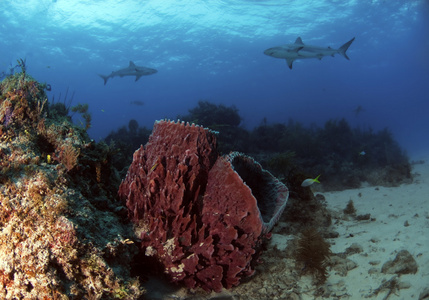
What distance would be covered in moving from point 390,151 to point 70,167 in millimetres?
18177

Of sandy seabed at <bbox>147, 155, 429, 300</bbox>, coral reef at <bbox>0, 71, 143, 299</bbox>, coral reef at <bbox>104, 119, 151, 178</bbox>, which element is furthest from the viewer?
coral reef at <bbox>104, 119, 151, 178</bbox>

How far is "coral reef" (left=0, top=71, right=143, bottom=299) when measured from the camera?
7.25 feet

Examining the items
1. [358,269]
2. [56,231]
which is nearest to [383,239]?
[358,269]

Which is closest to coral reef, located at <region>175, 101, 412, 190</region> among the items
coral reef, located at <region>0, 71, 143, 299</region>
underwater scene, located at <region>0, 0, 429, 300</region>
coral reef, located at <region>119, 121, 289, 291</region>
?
underwater scene, located at <region>0, 0, 429, 300</region>

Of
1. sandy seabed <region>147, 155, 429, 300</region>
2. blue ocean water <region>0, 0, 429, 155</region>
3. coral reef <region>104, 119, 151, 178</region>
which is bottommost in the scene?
sandy seabed <region>147, 155, 429, 300</region>

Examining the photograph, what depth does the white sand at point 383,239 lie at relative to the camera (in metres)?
3.21

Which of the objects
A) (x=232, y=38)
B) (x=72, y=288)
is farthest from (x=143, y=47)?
(x=72, y=288)

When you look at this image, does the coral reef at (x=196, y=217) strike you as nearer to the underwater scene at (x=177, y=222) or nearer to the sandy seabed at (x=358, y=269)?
the underwater scene at (x=177, y=222)

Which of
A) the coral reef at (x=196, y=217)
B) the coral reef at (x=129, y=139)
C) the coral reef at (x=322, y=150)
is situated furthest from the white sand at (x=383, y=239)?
the coral reef at (x=129, y=139)

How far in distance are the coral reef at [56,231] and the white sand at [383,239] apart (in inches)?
119

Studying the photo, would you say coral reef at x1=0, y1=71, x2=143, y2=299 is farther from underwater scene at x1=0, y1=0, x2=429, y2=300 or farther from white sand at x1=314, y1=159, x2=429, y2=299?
white sand at x1=314, y1=159, x2=429, y2=299

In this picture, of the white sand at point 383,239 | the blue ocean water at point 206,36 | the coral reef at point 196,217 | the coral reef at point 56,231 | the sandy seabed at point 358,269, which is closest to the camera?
the coral reef at point 56,231

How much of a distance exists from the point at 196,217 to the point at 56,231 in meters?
1.49

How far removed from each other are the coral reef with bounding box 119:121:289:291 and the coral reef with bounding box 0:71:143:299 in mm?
383
